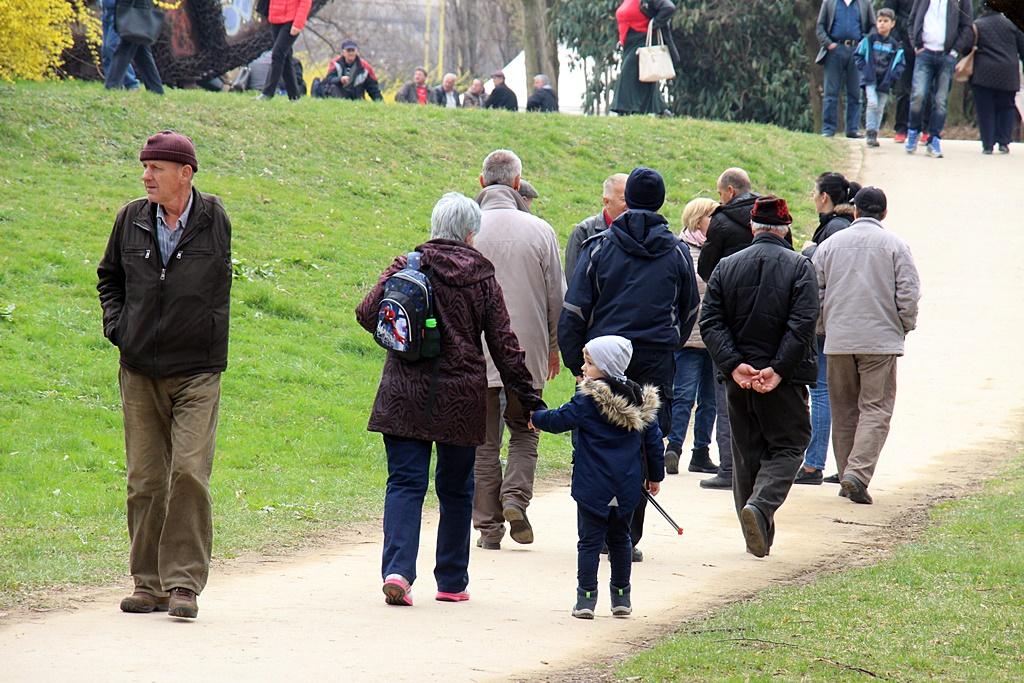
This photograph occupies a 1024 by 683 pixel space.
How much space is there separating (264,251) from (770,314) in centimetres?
887

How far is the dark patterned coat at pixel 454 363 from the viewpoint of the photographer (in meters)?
7.00

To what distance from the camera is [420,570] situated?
8.07m

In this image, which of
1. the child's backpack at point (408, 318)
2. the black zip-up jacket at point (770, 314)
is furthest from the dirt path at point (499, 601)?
the child's backpack at point (408, 318)

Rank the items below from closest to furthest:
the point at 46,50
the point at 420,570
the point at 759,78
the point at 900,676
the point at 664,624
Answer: the point at 900,676 < the point at 664,624 < the point at 420,570 < the point at 46,50 < the point at 759,78

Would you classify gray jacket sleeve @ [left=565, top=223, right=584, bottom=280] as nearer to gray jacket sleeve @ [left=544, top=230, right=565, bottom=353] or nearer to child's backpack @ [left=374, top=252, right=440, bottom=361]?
gray jacket sleeve @ [left=544, top=230, right=565, bottom=353]

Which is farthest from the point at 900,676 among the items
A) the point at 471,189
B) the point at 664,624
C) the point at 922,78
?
the point at 922,78

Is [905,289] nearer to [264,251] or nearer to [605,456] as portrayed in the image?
[605,456]

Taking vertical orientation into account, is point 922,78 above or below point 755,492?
above

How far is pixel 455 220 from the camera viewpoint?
7.26 meters

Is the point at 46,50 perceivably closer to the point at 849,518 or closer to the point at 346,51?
the point at 346,51

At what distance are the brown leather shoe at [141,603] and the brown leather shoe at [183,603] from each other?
200mm

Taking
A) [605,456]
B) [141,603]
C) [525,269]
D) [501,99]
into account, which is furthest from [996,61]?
[141,603]

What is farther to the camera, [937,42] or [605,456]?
[937,42]

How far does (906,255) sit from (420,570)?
392cm
